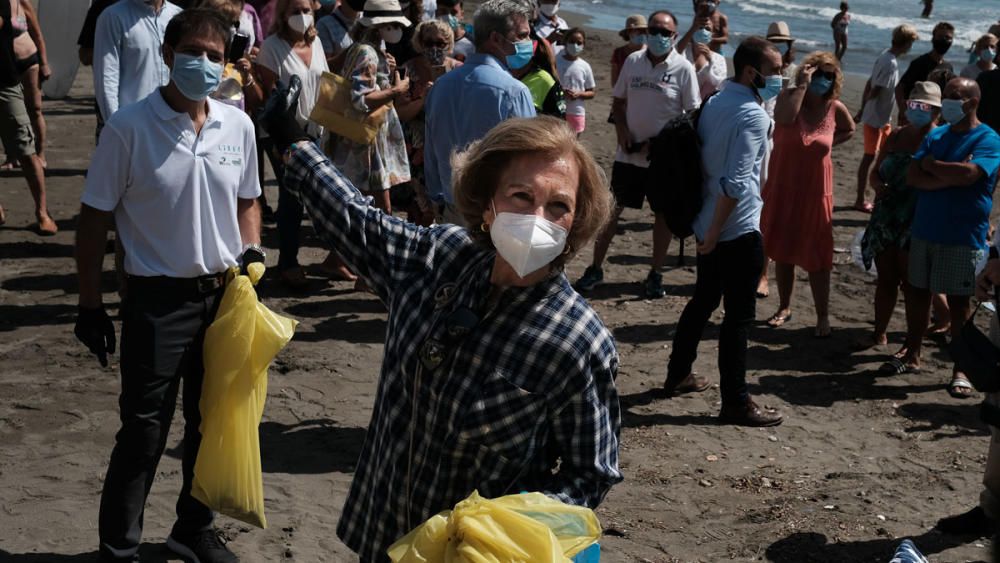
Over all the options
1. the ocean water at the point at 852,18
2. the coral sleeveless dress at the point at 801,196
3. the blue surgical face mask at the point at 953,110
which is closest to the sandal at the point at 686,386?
the coral sleeveless dress at the point at 801,196

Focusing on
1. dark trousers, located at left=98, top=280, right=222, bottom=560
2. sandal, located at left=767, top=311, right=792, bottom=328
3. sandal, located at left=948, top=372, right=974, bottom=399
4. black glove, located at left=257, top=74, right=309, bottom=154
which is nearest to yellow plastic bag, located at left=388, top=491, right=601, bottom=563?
black glove, located at left=257, top=74, right=309, bottom=154

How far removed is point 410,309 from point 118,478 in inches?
77.9

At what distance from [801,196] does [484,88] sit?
330 centimetres

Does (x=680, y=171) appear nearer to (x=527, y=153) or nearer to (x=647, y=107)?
(x=647, y=107)

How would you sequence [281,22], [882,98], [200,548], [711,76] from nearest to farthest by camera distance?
[200,548], [281,22], [711,76], [882,98]

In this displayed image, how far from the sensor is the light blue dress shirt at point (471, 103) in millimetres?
6281

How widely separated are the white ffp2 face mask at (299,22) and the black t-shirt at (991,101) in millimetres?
6259

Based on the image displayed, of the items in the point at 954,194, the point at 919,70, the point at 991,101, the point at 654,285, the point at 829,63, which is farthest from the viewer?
the point at 919,70

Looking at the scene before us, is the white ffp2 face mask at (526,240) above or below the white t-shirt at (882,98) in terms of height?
above

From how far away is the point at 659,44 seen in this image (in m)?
9.39

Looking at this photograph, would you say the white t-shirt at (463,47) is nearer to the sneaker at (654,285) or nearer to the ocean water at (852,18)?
the sneaker at (654,285)

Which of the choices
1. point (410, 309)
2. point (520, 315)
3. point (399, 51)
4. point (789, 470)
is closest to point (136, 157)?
point (410, 309)

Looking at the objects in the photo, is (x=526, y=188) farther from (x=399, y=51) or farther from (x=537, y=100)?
(x=399, y=51)

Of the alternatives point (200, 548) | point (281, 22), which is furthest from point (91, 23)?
point (200, 548)
